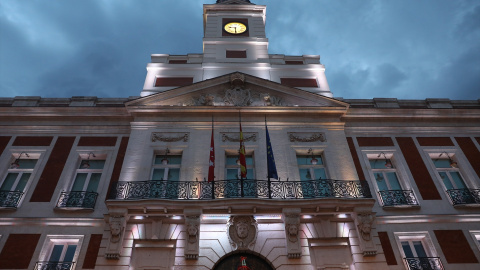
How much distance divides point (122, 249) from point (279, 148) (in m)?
6.47

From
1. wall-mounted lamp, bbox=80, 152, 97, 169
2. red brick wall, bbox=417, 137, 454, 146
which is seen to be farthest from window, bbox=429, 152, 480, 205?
wall-mounted lamp, bbox=80, 152, 97, 169

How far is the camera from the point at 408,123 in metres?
14.8

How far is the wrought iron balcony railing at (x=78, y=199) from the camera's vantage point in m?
11.9

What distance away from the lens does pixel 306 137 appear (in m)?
13.9

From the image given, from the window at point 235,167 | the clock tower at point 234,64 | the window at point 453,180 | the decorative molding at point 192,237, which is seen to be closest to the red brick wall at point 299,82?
the clock tower at point 234,64

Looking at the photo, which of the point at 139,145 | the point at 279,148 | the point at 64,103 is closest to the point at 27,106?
the point at 64,103

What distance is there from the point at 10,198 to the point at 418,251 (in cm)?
1352

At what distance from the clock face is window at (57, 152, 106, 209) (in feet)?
34.8

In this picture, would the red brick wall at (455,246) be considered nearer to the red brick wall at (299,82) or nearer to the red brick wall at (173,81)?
the red brick wall at (299,82)

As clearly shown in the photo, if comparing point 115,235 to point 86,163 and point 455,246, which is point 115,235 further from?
point 455,246

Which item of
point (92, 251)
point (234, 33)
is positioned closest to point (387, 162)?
point (92, 251)

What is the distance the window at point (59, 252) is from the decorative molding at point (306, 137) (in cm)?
822

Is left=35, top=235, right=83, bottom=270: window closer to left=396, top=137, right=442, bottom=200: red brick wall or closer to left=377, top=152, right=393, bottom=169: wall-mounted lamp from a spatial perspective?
left=377, top=152, right=393, bottom=169: wall-mounted lamp

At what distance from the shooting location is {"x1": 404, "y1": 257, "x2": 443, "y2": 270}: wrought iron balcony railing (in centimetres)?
1067
